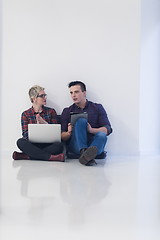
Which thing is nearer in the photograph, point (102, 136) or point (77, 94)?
point (102, 136)

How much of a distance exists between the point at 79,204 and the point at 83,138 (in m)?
1.83

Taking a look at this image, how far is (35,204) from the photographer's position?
169cm

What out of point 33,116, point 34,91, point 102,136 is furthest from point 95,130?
point 34,91

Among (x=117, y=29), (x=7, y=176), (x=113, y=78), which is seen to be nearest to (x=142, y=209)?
(x=7, y=176)

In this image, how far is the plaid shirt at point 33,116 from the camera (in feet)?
13.3

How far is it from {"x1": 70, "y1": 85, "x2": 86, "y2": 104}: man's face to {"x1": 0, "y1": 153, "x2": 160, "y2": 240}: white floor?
1.34 meters

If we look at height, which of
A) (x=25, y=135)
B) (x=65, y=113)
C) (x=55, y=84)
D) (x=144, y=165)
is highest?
(x=55, y=84)

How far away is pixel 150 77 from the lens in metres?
4.44

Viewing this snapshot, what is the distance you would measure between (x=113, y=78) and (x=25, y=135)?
1.44 meters

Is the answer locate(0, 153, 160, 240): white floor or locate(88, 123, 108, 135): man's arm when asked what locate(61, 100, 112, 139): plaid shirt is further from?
locate(0, 153, 160, 240): white floor

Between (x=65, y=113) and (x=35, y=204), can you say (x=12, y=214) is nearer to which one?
(x=35, y=204)

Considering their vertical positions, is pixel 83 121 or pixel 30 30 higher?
pixel 30 30

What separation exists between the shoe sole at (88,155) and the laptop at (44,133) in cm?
52

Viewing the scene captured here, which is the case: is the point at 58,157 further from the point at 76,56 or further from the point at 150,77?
the point at 150,77
